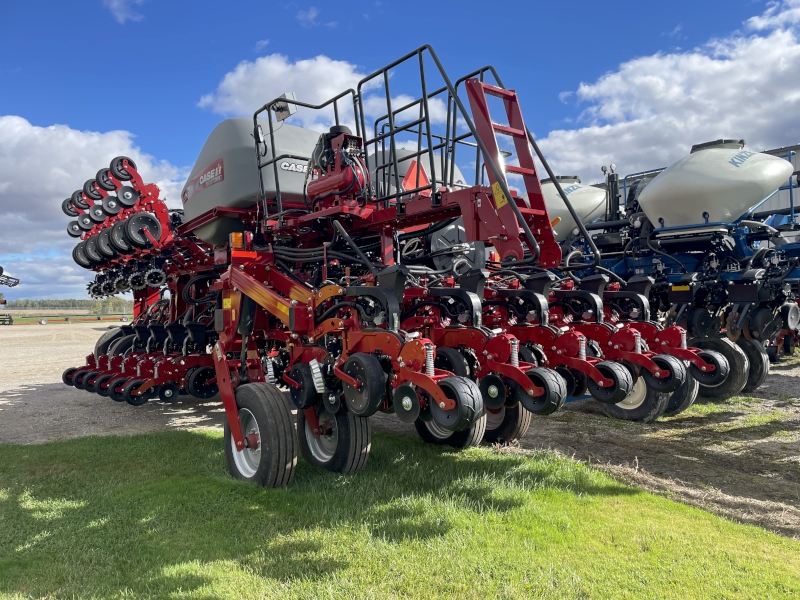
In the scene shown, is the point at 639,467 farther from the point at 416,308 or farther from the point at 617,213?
the point at 617,213

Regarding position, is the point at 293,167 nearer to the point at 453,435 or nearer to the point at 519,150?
the point at 519,150

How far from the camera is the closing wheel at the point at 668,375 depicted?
15.9ft

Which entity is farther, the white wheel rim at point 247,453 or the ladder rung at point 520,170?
the white wheel rim at point 247,453

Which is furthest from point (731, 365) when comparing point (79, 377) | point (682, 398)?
point (79, 377)

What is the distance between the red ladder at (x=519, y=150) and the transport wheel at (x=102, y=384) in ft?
23.0

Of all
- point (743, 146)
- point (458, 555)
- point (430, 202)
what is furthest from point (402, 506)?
point (743, 146)

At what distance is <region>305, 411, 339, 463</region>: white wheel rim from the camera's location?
5.20 meters

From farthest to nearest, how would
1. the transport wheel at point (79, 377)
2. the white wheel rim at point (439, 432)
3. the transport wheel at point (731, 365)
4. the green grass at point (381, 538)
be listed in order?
the transport wheel at point (79, 377) → the transport wheel at point (731, 365) → the white wheel rim at point (439, 432) → the green grass at point (381, 538)

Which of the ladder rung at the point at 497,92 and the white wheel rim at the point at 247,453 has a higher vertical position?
the ladder rung at the point at 497,92

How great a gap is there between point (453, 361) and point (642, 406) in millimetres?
3793

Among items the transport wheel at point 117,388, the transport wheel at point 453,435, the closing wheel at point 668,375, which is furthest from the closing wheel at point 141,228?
the closing wheel at point 668,375

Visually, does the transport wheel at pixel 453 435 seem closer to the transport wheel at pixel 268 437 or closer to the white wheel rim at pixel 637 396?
the transport wheel at pixel 268 437

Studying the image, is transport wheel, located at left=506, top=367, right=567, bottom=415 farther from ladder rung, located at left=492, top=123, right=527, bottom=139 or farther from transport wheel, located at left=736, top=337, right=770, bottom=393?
transport wheel, located at left=736, top=337, right=770, bottom=393

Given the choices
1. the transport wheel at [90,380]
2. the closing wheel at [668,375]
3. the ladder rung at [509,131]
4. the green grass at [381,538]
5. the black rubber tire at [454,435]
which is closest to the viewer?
the green grass at [381,538]
